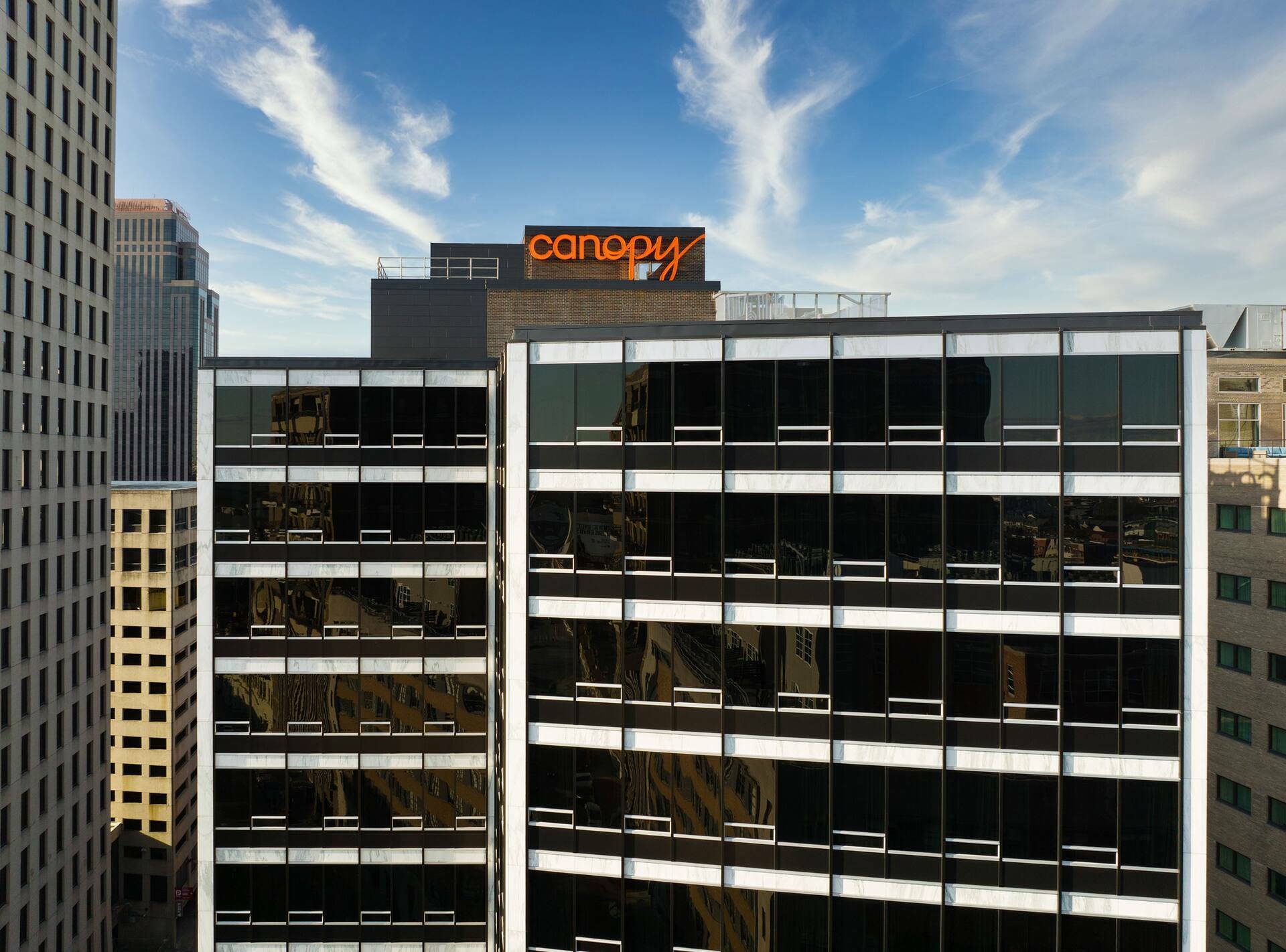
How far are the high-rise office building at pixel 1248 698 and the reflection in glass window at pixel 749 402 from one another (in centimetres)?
3471

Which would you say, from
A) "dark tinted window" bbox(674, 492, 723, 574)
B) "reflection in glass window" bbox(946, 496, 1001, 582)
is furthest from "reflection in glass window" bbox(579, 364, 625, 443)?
"reflection in glass window" bbox(946, 496, 1001, 582)

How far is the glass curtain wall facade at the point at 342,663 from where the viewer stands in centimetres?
2569

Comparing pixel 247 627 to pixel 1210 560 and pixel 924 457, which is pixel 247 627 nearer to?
pixel 924 457

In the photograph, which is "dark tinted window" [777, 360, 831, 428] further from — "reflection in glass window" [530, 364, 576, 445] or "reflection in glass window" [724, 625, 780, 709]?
"reflection in glass window" [530, 364, 576, 445]

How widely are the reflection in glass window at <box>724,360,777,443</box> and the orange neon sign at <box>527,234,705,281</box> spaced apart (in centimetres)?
1591

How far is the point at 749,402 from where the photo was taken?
65.6ft

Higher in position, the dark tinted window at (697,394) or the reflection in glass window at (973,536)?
the dark tinted window at (697,394)

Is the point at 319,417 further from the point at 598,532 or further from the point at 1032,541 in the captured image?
the point at 1032,541

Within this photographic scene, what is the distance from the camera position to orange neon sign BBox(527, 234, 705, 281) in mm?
33500

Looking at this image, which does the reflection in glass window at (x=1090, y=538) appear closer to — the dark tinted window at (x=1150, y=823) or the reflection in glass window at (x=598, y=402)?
the dark tinted window at (x=1150, y=823)

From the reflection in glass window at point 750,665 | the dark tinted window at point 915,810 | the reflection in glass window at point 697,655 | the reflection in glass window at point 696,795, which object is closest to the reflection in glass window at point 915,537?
the reflection in glass window at point 750,665

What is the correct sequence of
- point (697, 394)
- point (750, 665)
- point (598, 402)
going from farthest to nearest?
point (598, 402), point (697, 394), point (750, 665)

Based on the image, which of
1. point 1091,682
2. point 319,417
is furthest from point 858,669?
point 319,417

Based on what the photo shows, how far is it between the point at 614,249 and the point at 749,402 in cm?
1737
